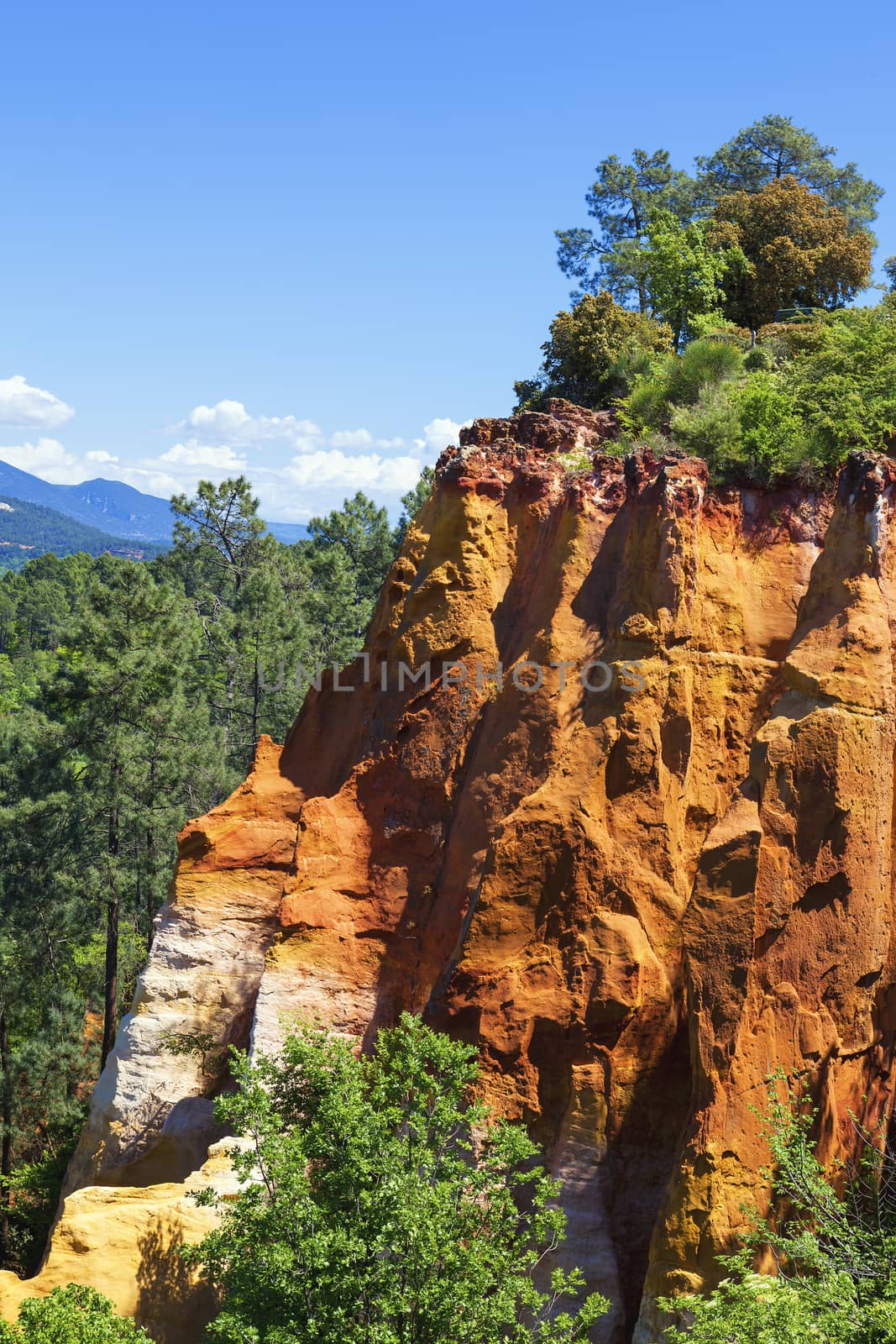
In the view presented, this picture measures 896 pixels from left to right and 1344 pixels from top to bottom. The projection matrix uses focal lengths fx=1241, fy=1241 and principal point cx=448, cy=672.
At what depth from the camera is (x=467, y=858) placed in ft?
48.9

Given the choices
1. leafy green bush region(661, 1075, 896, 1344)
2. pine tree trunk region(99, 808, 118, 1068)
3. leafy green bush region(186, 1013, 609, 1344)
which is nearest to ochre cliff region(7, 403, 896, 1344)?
leafy green bush region(661, 1075, 896, 1344)

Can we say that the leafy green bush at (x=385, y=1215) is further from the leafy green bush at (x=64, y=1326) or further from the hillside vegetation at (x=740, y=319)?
the hillside vegetation at (x=740, y=319)

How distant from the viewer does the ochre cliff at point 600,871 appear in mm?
11836

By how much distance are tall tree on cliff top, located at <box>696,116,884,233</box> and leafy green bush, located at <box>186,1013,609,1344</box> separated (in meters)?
26.4

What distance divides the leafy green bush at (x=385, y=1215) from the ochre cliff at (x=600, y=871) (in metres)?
A: 0.62

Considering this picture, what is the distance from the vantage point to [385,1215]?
11258 millimetres

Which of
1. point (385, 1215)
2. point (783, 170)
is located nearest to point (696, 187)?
point (783, 170)

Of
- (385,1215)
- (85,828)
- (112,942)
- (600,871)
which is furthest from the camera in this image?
(85,828)

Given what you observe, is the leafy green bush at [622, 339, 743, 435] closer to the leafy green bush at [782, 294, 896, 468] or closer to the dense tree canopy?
the leafy green bush at [782, 294, 896, 468]

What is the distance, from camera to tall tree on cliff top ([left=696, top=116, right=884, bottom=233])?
3250 cm

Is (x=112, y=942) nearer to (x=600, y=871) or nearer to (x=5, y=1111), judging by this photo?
(x=5, y=1111)

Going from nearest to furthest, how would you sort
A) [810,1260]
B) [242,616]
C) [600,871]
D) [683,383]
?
[810,1260] < [600,871] < [683,383] < [242,616]

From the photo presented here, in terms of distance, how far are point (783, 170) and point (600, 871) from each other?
27.3 metres

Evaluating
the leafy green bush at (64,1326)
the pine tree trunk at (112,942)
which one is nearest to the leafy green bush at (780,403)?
the leafy green bush at (64,1326)
